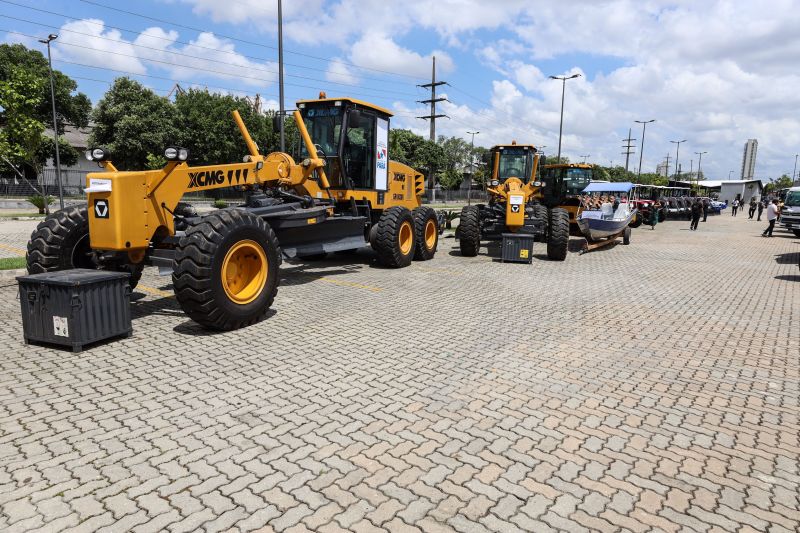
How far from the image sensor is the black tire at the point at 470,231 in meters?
13.4

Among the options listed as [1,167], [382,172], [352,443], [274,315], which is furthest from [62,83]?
[352,443]

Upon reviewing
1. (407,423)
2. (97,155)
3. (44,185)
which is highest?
(97,155)

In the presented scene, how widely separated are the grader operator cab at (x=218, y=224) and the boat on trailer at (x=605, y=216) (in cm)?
858

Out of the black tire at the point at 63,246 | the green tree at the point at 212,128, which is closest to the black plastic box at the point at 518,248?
the black tire at the point at 63,246

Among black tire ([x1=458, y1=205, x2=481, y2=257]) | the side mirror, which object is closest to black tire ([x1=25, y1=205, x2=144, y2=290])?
the side mirror

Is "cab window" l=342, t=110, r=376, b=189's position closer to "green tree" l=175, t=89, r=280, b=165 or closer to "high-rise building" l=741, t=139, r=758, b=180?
"green tree" l=175, t=89, r=280, b=165

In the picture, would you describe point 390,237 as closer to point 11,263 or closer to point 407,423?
point 407,423

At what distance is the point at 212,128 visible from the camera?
39.0 metres

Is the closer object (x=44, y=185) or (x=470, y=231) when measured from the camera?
(x=470, y=231)

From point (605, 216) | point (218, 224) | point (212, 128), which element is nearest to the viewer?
point (218, 224)

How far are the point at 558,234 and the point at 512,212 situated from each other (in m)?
1.31

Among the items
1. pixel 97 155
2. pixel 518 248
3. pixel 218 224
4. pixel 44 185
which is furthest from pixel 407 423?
pixel 44 185

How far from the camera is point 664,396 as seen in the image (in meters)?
4.73

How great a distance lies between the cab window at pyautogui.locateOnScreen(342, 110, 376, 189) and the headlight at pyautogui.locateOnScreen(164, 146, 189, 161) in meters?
4.41
